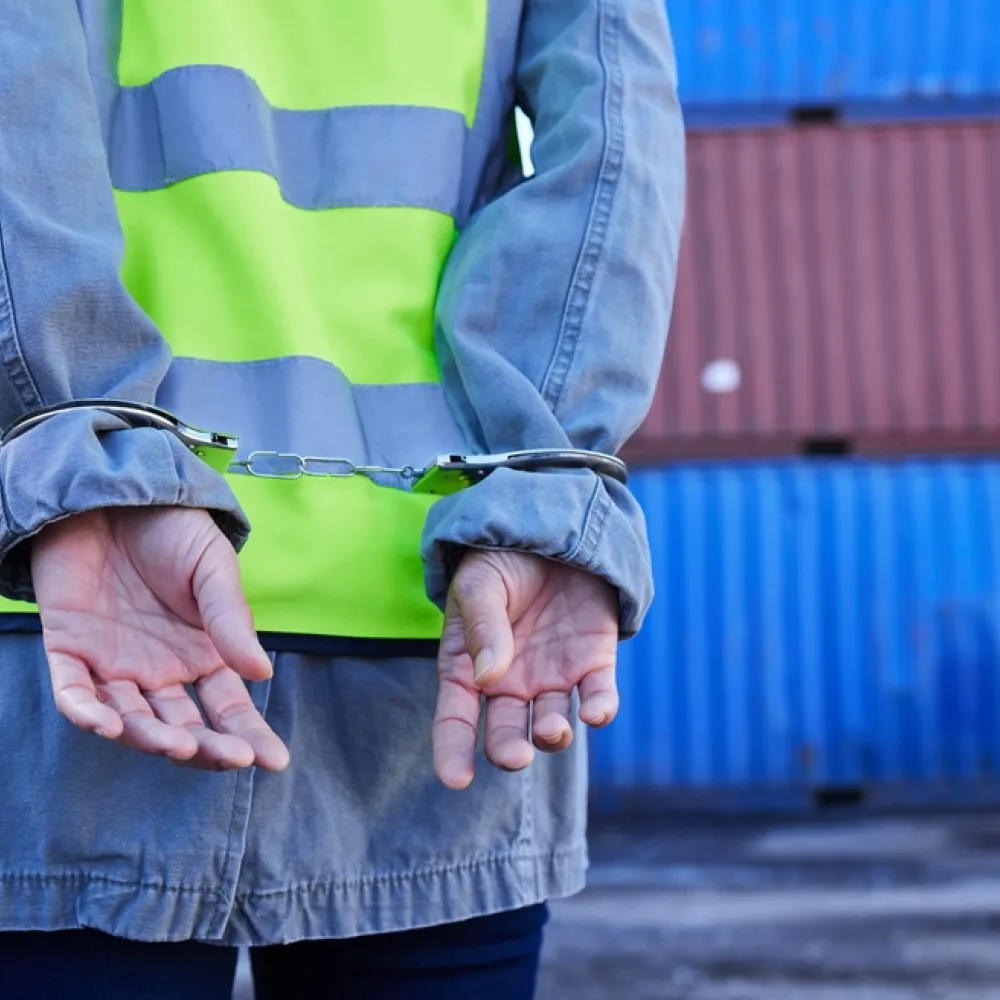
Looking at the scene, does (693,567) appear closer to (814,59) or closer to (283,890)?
(814,59)

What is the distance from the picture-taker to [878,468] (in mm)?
6945

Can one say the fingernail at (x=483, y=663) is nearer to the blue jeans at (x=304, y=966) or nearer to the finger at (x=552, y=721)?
the finger at (x=552, y=721)

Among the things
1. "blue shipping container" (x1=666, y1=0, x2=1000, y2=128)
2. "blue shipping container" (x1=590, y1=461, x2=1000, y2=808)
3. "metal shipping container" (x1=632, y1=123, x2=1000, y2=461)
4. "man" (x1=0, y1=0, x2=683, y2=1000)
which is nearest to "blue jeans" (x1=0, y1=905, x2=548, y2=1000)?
"man" (x1=0, y1=0, x2=683, y2=1000)

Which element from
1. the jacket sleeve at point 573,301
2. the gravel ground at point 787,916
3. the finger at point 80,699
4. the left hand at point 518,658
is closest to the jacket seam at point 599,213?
the jacket sleeve at point 573,301

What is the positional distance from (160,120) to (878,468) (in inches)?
255

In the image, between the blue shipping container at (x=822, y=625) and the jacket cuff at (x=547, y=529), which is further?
the blue shipping container at (x=822, y=625)

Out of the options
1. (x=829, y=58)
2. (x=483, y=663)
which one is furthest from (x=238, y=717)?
(x=829, y=58)

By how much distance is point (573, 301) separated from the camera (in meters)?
0.88

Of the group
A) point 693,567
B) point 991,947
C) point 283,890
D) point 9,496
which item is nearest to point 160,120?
point 9,496

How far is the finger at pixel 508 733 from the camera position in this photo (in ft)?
2.44

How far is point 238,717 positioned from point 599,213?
0.43 m

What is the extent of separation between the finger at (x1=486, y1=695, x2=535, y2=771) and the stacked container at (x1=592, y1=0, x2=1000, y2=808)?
6.11 metres

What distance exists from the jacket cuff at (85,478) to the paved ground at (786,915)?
126 inches

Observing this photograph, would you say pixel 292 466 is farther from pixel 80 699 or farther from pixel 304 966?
pixel 304 966
